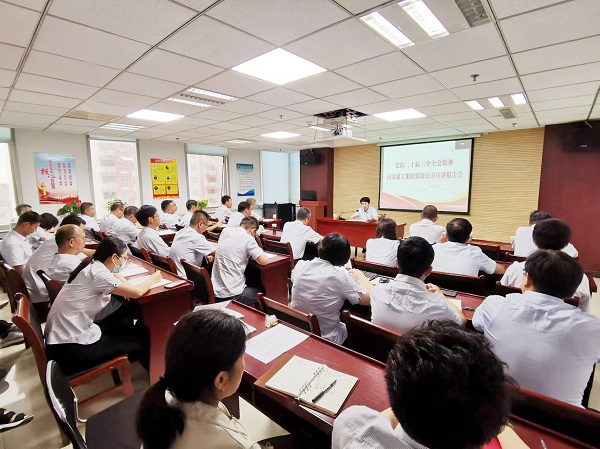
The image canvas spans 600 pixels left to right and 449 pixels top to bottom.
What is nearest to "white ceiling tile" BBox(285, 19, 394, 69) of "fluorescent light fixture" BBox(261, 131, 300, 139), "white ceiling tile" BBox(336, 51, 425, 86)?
"white ceiling tile" BBox(336, 51, 425, 86)

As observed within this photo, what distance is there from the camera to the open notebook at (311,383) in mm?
1044

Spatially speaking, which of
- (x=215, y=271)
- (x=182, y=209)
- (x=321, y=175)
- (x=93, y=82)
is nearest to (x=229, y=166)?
(x=182, y=209)

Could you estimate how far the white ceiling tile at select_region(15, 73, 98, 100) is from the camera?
3.05m

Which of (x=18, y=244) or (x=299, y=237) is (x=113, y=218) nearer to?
(x=18, y=244)

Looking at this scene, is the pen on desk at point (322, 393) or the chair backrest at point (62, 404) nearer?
the chair backrest at point (62, 404)

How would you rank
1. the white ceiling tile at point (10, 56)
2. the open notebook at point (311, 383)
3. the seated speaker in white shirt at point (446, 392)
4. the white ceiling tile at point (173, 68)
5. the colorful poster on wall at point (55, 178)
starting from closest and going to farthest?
1. the seated speaker in white shirt at point (446, 392)
2. the open notebook at point (311, 383)
3. the white ceiling tile at point (10, 56)
4. the white ceiling tile at point (173, 68)
5. the colorful poster on wall at point (55, 178)

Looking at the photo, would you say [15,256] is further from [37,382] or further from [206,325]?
[206,325]

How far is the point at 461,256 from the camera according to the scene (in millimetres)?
2688

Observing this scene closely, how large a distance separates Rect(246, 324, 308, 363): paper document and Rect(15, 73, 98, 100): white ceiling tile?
349cm

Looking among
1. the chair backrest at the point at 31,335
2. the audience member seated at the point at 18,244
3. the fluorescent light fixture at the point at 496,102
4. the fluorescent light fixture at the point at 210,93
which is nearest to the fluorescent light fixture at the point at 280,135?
the fluorescent light fixture at the point at 210,93

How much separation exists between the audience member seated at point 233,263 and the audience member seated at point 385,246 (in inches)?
50.0

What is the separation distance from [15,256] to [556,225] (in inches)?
210

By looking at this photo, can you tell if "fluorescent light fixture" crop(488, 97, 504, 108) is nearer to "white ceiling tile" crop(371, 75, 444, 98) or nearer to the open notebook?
"white ceiling tile" crop(371, 75, 444, 98)

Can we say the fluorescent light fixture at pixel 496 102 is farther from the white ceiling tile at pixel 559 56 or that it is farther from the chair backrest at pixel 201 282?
the chair backrest at pixel 201 282
